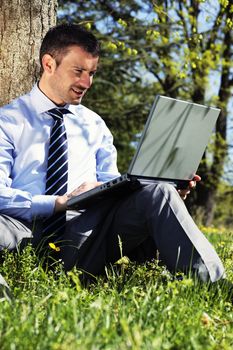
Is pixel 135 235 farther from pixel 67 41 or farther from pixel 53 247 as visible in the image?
pixel 67 41

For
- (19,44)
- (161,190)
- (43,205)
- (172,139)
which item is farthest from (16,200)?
(19,44)

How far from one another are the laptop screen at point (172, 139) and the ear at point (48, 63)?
906 mm

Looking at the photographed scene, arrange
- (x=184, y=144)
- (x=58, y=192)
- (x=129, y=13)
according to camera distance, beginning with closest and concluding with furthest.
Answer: (x=184, y=144) < (x=58, y=192) < (x=129, y=13)

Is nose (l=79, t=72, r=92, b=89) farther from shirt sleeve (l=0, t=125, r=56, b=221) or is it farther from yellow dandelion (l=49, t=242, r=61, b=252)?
Result: yellow dandelion (l=49, t=242, r=61, b=252)

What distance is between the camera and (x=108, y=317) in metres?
2.35

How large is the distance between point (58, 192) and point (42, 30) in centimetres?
147

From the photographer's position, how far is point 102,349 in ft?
6.92

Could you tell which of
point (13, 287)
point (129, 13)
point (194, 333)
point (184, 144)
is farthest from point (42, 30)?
point (129, 13)

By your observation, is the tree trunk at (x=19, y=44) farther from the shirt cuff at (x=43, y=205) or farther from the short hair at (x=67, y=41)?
the shirt cuff at (x=43, y=205)

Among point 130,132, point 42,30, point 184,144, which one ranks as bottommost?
point 130,132

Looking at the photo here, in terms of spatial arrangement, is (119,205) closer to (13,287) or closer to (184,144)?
(184,144)

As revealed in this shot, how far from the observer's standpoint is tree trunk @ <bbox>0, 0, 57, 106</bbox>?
4484 millimetres

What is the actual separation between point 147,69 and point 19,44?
846cm

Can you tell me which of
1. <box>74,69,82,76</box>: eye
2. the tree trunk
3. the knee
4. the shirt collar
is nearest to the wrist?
the knee
